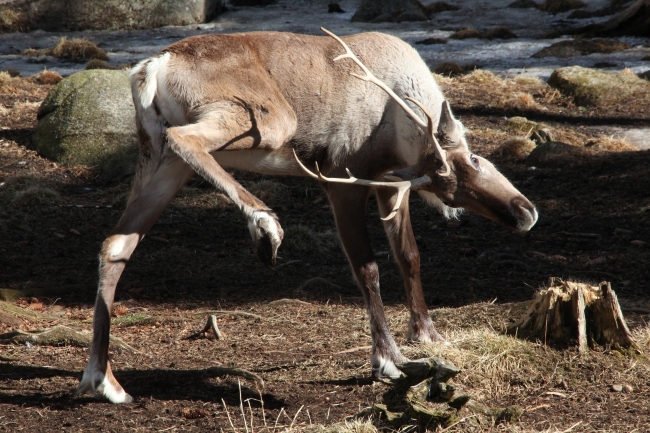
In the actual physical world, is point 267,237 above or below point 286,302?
above

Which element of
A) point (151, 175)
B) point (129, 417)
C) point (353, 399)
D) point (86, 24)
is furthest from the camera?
point (86, 24)

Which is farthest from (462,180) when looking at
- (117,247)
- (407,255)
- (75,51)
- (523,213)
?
(75,51)

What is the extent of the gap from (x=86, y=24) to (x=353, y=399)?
18187mm

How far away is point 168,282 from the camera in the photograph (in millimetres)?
6684

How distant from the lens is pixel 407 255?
5230mm

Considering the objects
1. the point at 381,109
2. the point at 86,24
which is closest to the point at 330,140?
the point at 381,109

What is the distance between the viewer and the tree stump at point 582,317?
14.8ft

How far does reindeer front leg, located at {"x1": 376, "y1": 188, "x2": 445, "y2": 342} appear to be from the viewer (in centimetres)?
508

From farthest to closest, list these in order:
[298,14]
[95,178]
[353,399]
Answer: [298,14], [95,178], [353,399]

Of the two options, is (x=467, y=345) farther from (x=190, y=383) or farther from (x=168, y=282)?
(x=168, y=282)

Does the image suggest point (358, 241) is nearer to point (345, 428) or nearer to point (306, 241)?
point (345, 428)

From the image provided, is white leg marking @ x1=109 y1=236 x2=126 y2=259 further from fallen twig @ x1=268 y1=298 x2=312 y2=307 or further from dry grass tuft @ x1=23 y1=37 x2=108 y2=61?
dry grass tuft @ x1=23 y1=37 x2=108 y2=61

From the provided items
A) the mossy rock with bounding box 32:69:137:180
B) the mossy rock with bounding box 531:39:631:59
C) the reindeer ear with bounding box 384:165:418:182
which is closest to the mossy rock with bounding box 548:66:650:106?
the mossy rock with bounding box 531:39:631:59

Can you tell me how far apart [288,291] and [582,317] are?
2635 millimetres
